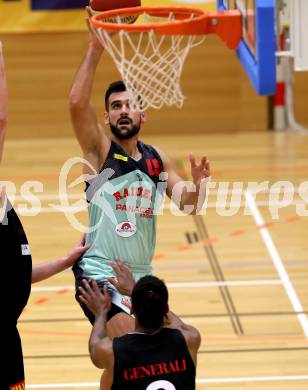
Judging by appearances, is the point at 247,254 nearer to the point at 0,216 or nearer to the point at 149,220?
the point at 149,220

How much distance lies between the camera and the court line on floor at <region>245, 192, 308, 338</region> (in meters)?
9.91

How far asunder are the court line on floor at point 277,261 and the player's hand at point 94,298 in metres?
3.19

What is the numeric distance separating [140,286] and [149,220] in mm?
1741

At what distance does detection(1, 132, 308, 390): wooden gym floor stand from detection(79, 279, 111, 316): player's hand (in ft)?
5.97

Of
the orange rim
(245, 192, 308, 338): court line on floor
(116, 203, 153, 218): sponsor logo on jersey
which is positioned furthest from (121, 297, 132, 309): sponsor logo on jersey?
(245, 192, 308, 338): court line on floor

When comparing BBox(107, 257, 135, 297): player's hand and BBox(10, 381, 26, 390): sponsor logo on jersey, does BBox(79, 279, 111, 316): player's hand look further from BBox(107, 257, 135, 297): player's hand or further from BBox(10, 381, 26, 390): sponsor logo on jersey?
BBox(10, 381, 26, 390): sponsor logo on jersey

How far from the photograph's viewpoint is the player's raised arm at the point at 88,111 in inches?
271

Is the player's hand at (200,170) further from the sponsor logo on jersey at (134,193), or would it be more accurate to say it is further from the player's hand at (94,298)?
the player's hand at (94,298)

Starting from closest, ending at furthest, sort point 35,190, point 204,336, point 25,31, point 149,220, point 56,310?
1. point 149,220
2. point 204,336
3. point 56,310
4. point 35,190
5. point 25,31

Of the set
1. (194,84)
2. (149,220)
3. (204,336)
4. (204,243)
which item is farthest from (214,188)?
(149,220)

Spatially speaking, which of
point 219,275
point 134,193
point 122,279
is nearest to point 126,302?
point 122,279

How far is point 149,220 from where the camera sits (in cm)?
748

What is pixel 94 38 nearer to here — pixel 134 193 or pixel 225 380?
pixel 134 193

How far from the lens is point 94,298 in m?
6.80
